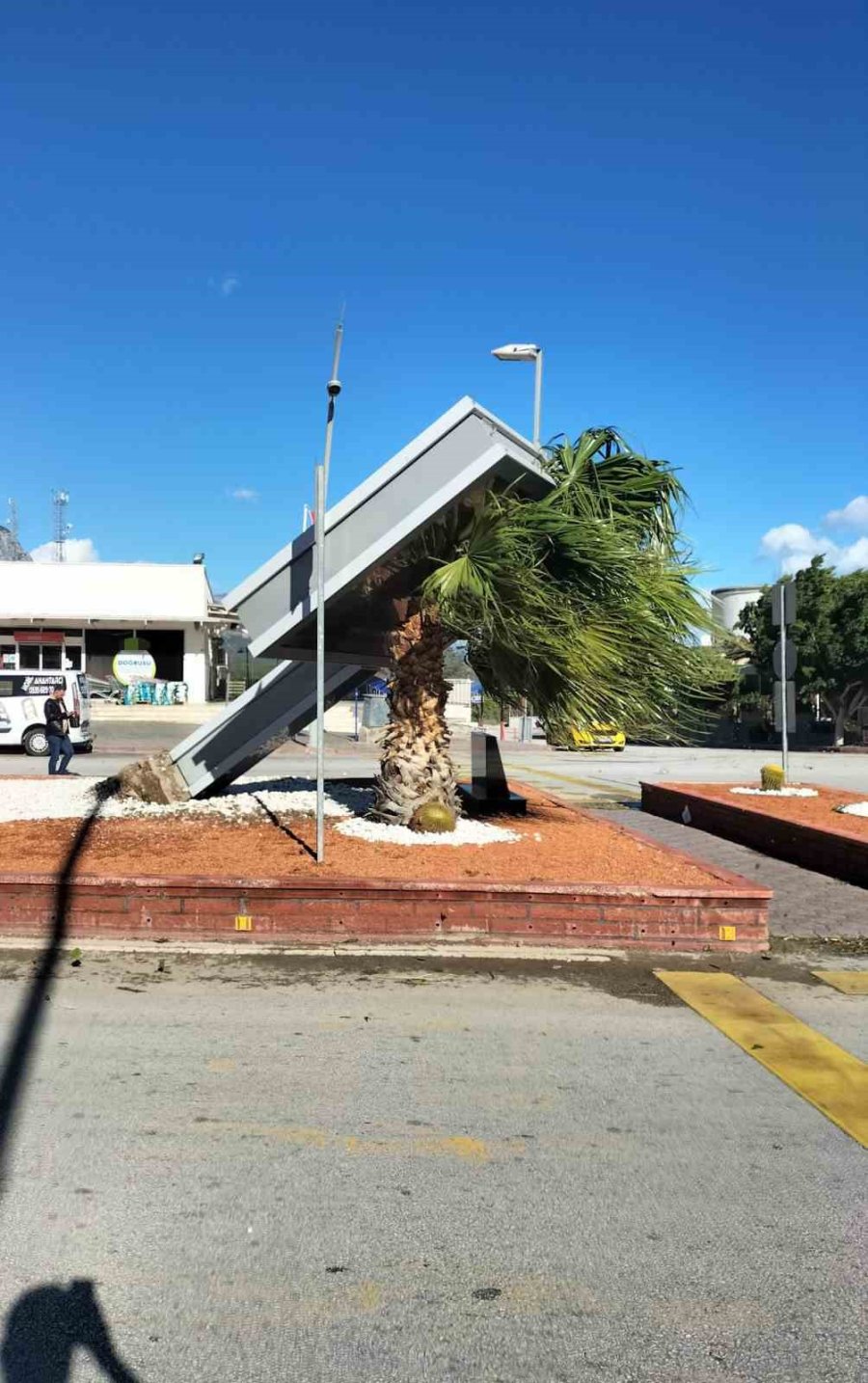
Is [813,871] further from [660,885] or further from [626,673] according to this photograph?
[660,885]

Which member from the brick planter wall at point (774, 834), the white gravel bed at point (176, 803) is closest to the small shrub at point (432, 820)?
the white gravel bed at point (176, 803)

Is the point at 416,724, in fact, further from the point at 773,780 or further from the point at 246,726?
the point at 773,780

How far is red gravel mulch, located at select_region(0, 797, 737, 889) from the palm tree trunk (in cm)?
73

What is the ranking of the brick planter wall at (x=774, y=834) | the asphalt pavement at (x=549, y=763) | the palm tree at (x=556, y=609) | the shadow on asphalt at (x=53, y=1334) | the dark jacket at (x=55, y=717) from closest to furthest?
the shadow on asphalt at (x=53, y=1334) → the palm tree at (x=556, y=609) → the brick planter wall at (x=774, y=834) → the dark jacket at (x=55, y=717) → the asphalt pavement at (x=549, y=763)

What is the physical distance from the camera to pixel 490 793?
449 inches

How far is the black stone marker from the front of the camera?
10.9m

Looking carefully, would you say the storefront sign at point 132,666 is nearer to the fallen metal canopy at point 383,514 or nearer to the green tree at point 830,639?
the green tree at point 830,639

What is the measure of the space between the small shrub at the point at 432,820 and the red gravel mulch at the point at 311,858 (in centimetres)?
34

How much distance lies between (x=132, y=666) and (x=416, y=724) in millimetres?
31115

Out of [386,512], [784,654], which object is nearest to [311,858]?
[386,512]

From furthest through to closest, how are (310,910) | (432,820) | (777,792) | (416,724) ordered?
(777,792) → (416,724) → (432,820) → (310,910)

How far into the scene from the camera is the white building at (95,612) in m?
37.2

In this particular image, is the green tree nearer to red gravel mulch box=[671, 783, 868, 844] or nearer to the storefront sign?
the storefront sign

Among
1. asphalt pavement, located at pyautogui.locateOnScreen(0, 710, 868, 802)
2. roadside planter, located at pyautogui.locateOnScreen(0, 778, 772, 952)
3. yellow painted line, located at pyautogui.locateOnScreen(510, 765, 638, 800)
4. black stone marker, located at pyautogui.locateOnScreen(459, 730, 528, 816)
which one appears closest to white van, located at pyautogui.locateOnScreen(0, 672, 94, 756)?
asphalt pavement, located at pyautogui.locateOnScreen(0, 710, 868, 802)
